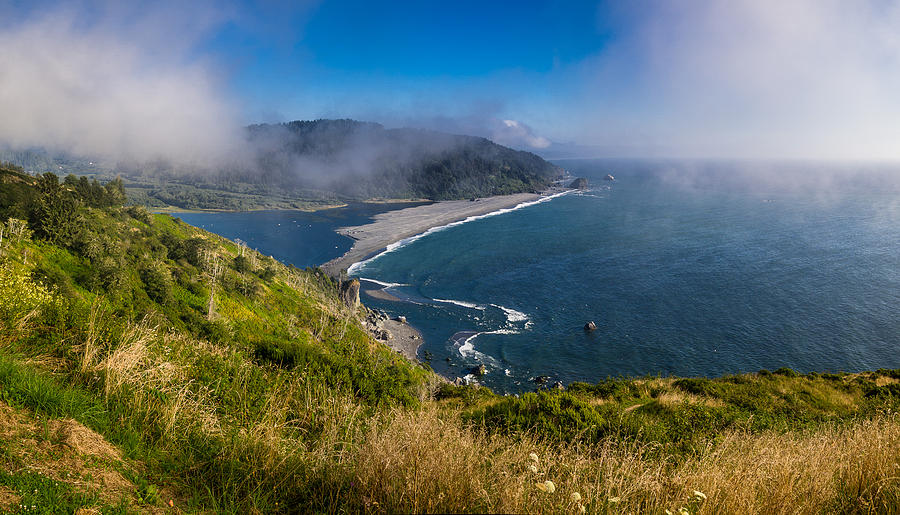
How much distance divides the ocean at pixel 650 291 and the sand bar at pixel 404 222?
508 cm

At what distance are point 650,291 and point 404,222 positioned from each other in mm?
85674

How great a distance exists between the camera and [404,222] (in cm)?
13288

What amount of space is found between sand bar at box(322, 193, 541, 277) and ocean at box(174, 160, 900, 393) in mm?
5077

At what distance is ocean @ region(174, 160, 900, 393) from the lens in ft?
146

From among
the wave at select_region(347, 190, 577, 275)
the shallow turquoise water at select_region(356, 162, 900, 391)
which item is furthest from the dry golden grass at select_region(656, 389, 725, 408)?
the wave at select_region(347, 190, 577, 275)

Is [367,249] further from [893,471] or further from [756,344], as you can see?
[893,471]

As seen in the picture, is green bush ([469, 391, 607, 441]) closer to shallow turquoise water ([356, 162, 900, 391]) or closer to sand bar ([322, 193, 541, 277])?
shallow turquoise water ([356, 162, 900, 391])

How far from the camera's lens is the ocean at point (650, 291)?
1756 inches

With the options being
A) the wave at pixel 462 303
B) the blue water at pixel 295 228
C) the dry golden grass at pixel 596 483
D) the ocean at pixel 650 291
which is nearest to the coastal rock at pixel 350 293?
the ocean at pixel 650 291

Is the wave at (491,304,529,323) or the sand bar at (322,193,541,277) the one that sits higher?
the sand bar at (322,193,541,277)

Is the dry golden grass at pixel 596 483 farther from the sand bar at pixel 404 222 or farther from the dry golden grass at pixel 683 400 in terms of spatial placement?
the sand bar at pixel 404 222

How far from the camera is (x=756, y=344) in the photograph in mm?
46125

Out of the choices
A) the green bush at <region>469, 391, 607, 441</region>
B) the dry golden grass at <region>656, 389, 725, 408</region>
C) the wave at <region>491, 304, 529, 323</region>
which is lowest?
the wave at <region>491, 304, 529, 323</region>

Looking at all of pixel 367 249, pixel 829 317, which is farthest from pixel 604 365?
pixel 367 249
